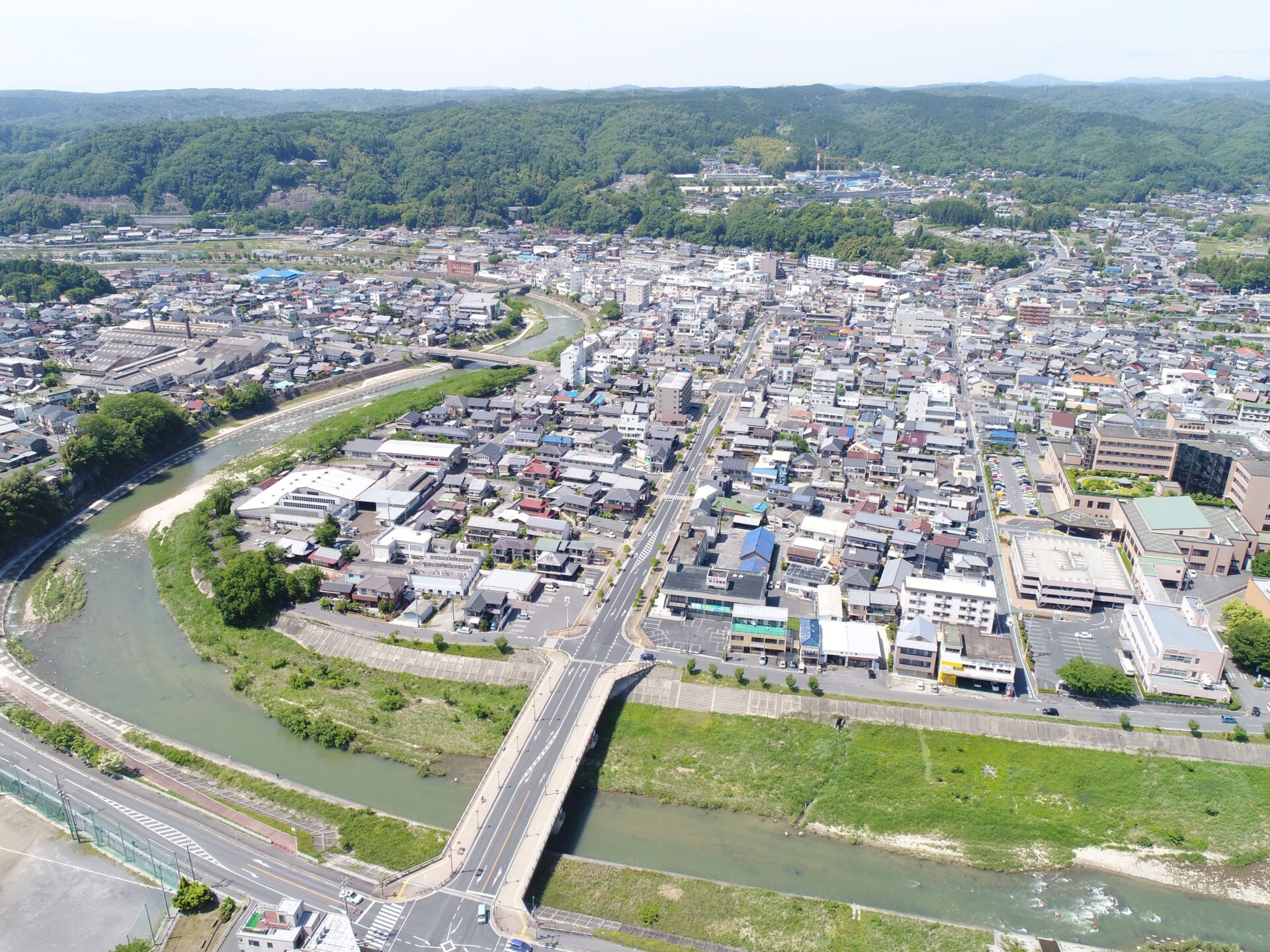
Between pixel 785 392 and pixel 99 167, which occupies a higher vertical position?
pixel 99 167

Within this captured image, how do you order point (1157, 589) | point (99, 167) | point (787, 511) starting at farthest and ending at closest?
point (99, 167), point (787, 511), point (1157, 589)

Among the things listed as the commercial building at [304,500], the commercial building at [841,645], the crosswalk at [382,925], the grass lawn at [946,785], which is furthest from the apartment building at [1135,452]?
the crosswalk at [382,925]

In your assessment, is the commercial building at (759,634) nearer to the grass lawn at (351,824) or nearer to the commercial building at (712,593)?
the commercial building at (712,593)

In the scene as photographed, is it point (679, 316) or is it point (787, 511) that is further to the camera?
point (679, 316)

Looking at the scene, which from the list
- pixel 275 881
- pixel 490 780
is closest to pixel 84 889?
pixel 275 881

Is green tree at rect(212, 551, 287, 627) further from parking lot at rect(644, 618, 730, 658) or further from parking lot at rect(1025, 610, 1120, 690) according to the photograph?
parking lot at rect(1025, 610, 1120, 690)

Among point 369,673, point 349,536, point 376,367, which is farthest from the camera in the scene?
point 376,367

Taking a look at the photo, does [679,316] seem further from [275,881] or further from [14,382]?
[275,881]
